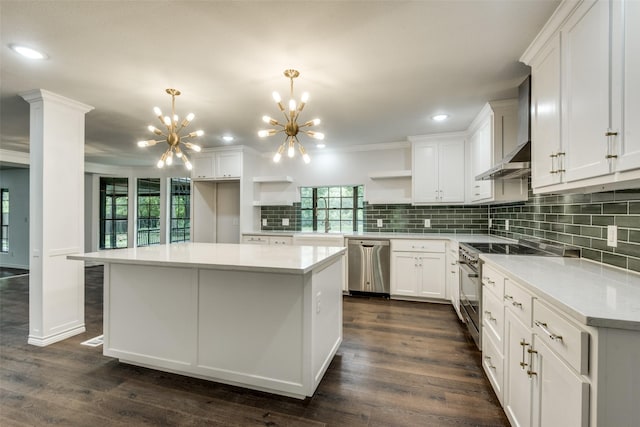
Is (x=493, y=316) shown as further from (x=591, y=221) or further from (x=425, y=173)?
(x=425, y=173)

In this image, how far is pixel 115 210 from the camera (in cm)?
693

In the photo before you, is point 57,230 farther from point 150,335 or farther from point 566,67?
point 566,67

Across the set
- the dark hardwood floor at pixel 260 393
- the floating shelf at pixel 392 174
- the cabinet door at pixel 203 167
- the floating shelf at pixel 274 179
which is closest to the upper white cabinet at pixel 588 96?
the dark hardwood floor at pixel 260 393

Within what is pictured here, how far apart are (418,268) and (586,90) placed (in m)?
2.86

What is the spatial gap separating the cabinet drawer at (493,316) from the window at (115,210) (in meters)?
7.40

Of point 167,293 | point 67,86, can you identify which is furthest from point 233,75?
point 167,293

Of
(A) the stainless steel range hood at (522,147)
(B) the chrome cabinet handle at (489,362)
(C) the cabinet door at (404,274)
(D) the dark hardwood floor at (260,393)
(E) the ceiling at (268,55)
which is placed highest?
(E) the ceiling at (268,55)

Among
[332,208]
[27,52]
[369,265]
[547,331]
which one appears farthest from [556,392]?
[332,208]

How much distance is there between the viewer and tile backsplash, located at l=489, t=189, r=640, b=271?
5.24 ft

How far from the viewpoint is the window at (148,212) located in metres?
6.78

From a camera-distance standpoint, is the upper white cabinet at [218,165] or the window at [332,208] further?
the window at [332,208]

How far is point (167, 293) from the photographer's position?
7.27 feet

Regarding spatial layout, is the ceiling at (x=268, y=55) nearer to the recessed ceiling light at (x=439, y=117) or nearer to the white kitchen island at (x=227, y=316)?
the recessed ceiling light at (x=439, y=117)

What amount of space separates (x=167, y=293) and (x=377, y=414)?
167 centimetres
